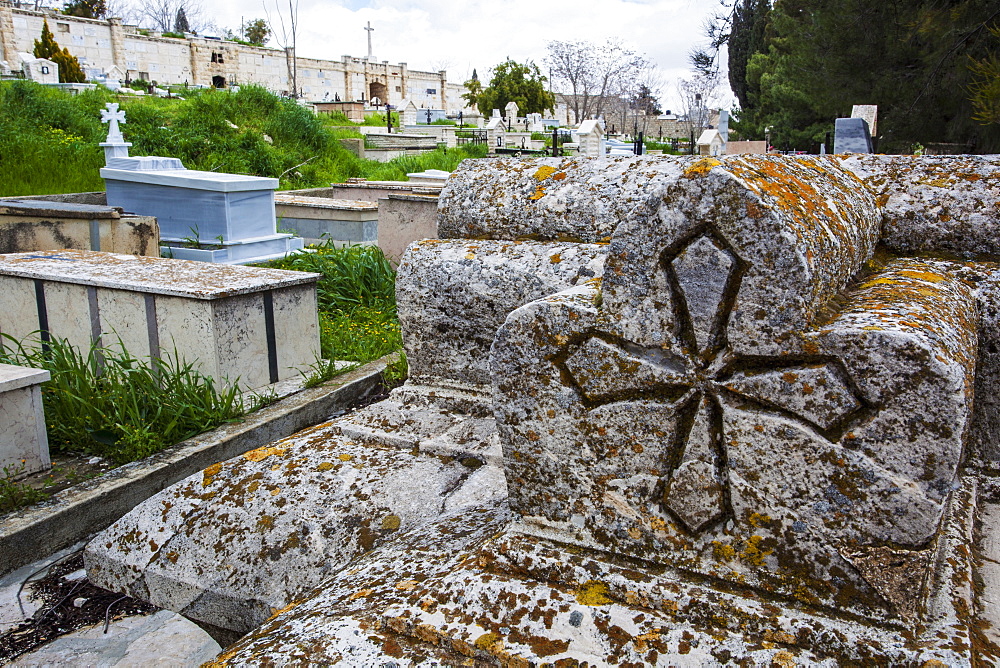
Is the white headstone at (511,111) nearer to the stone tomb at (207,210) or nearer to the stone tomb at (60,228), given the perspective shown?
the stone tomb at (207,210)

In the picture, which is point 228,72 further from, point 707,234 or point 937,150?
point 707,234

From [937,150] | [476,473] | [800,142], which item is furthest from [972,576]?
[800,142]

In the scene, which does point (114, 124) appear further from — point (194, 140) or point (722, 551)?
point (722, 551)

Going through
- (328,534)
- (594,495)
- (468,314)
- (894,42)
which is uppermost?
(894,42)

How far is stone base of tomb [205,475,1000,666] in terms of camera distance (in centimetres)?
111

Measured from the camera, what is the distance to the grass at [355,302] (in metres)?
5.11

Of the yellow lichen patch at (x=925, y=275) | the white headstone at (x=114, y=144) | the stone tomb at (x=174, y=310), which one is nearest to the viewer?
the yellow lichen patch at (x=925, y=275)

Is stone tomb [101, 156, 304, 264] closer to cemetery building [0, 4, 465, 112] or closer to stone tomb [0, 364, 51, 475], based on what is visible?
stone tomb [0, 364, 51, 475]

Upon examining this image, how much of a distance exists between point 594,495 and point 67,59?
36325 mm

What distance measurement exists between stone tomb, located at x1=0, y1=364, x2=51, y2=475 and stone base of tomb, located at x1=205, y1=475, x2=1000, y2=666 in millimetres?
2402

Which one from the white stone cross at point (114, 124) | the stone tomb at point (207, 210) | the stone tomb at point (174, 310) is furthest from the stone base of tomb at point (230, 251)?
the stone tomb at point (174, 310)

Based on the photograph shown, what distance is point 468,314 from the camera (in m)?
2.23

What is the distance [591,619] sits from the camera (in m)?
1.22

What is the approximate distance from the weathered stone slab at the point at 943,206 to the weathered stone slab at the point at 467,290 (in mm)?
699
